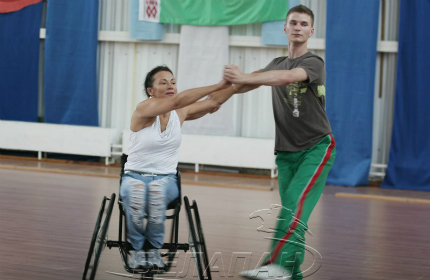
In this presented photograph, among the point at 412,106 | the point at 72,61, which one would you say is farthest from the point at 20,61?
the point at 412,106

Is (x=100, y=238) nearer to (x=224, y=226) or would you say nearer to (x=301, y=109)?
(x=301, y=109)

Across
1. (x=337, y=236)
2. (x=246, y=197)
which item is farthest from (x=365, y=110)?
(x=337, y=236)

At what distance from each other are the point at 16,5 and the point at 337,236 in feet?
23.7

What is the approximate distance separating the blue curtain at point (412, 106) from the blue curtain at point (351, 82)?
334mm

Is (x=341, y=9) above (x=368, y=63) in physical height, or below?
above

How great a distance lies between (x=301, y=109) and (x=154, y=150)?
74cm

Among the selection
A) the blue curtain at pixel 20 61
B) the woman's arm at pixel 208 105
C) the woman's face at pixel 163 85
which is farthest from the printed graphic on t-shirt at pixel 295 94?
the blue curtain at pixel 20 61

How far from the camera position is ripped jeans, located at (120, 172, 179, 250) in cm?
329

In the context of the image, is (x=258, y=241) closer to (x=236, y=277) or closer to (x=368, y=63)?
(x=236, y=277)

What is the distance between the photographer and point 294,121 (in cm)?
335

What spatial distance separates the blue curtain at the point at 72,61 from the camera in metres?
10.4

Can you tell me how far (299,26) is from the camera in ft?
10.8

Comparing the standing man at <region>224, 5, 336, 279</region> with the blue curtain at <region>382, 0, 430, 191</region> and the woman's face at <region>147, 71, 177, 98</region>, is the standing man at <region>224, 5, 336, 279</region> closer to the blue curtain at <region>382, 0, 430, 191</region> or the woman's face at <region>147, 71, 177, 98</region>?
the woman's face at <region>147, 71, 177, 98</region>

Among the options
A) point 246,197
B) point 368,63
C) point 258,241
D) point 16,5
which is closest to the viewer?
point 258,241
